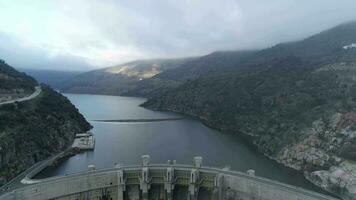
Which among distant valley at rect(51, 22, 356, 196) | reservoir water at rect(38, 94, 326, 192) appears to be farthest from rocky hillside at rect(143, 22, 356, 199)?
reservoir water at rect(38, 94, 326, 192)

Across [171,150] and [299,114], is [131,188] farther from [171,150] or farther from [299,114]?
[299,114]

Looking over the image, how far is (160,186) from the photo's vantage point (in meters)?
54.3

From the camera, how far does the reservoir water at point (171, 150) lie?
8262cm

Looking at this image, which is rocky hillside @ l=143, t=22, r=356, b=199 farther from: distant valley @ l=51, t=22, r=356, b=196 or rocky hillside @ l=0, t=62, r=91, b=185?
rocky hillside @ l=0, t=62, r=91, b=185

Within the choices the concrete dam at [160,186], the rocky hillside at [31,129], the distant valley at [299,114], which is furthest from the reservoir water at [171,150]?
the concrete dam at [160,186]

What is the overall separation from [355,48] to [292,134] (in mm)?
92873

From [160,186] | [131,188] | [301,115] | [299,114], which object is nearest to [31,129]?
[131,188]

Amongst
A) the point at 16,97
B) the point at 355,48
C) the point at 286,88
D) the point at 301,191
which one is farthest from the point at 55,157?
the point at 355,48

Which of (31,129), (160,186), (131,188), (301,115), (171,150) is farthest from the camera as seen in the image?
(301,115)

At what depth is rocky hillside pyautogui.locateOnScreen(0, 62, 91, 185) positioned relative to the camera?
73.5 metres

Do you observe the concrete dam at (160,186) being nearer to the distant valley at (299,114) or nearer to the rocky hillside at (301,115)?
the rocky hillside at (301,115)

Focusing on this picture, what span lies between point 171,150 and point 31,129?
39105 millimetres

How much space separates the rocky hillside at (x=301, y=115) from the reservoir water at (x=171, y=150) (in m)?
5.12

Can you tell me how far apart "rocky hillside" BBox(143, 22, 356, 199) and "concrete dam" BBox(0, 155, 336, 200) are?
86.4 ft
